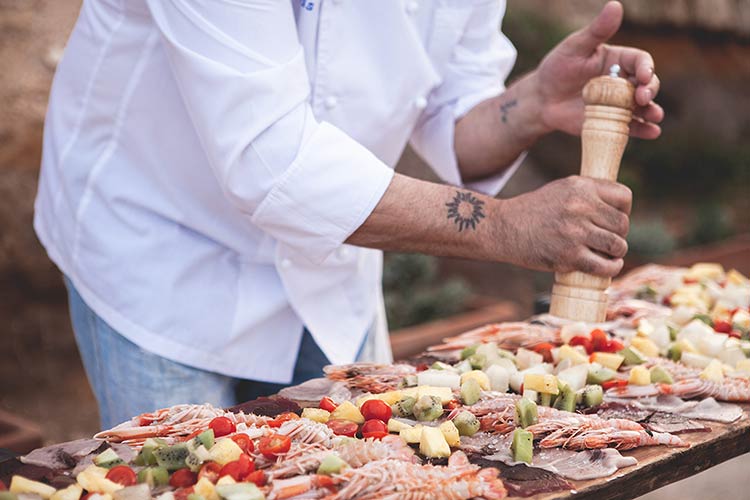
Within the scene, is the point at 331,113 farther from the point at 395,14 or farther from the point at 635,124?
the point at 635,124

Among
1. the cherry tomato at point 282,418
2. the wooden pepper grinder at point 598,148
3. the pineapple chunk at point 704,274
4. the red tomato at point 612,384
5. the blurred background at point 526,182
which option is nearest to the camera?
the cherry tomato at point 282,418

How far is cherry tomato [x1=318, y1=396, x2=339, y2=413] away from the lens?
1309 millimetres

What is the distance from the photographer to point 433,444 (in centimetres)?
118

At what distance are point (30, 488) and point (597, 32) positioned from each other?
1425mm

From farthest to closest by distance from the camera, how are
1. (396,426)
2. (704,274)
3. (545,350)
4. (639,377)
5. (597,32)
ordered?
(704,274), (597,32), (545,350), (639,377), (396,426)

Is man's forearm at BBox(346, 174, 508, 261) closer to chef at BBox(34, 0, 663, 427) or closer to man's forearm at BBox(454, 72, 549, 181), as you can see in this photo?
chef at BBox(34, 0, 663, 427)

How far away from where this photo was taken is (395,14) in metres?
1.78

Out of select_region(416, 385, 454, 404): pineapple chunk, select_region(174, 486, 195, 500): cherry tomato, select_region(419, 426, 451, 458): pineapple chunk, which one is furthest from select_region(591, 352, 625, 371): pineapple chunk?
select_region(174, 486, 195, 500): cherry tomato

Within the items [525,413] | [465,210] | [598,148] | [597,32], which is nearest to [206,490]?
[525,413]

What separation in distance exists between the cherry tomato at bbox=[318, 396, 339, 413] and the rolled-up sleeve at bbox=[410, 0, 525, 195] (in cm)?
98

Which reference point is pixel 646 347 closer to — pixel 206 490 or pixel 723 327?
pixel 723 327

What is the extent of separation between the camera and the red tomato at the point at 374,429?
3.97 ft

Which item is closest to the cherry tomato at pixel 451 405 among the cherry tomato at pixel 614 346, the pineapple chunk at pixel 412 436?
the pineapple chunk at pixel 412 436

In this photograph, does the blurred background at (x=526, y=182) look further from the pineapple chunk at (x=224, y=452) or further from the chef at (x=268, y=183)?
the pineapple chunk at (x=224, y=452)
